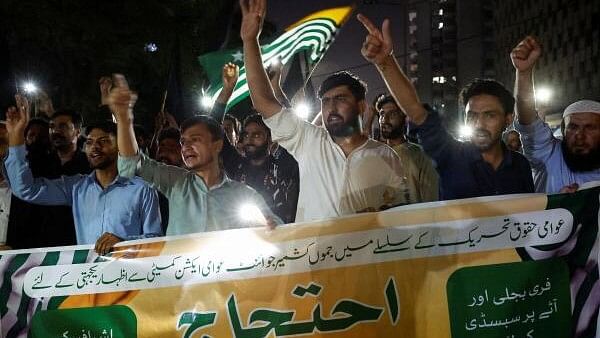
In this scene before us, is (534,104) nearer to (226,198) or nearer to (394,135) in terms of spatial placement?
(394,135)

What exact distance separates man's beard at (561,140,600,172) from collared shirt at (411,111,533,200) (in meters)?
0.33

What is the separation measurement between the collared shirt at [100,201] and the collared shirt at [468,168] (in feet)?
5.32

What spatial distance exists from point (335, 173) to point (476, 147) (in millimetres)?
776

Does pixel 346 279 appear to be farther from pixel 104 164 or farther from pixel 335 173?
pixel 104 164

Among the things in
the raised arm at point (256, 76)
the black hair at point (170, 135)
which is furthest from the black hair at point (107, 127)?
the raised arm at point (256, 76)

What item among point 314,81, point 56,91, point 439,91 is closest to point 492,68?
point 439,91

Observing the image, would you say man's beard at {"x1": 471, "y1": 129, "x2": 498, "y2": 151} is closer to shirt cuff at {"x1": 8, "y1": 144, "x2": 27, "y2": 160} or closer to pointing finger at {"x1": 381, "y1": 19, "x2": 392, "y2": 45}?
pointing finger at {"x1": 381, "y1": 19, "x2": 392, "y2": 45}

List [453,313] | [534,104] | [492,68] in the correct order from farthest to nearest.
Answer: [492,68] → [534,104] → [453,313]

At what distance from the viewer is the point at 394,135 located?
4.66 meters

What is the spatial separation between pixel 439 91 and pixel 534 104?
65.7 metres

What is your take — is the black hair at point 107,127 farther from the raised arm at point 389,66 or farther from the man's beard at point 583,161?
the man's beard at point 583,161

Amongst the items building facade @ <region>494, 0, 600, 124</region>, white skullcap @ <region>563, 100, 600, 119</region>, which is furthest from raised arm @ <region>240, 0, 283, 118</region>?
building facade @ <region>494, 0, 600, 124</region>

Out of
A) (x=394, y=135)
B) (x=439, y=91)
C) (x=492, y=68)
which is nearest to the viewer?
(x=394, y=135)

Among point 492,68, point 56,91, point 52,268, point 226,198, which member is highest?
point 492,68
